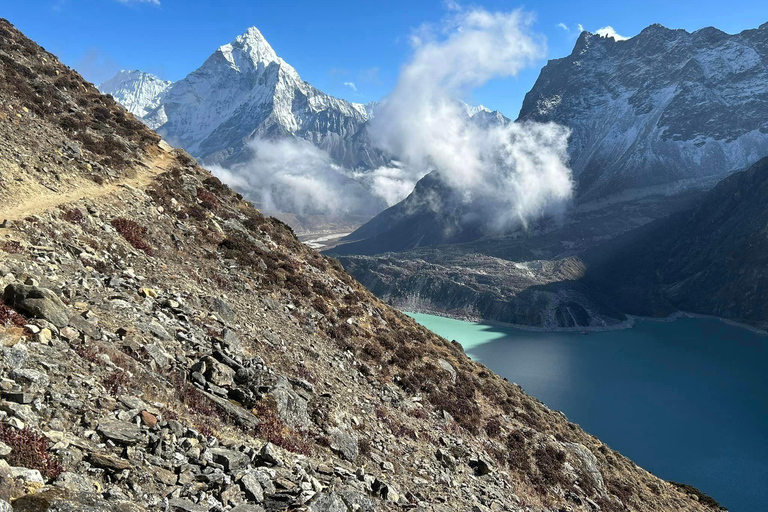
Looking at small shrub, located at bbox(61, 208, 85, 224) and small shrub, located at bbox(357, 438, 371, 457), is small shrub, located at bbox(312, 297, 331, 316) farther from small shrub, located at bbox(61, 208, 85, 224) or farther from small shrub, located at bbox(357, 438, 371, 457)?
small shrub, located at bbox(61, 208, 85, 224)

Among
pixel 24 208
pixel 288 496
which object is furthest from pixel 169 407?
pixel 24 208

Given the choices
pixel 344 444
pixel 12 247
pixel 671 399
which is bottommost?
pixel 344 444

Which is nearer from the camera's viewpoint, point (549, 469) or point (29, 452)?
point (29, 452)

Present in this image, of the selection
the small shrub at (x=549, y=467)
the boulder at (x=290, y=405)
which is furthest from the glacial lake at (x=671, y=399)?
the boulder at (x=290, y=405)

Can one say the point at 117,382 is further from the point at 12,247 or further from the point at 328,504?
the point at 12,247

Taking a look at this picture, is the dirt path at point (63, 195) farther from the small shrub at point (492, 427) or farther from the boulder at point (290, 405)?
the small shrub at point (492, 427)

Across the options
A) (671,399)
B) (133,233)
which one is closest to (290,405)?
(133,233)

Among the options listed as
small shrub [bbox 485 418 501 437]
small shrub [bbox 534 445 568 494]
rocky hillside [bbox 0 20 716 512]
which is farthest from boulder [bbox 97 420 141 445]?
small shrub [bbox 534 445 568 494]
